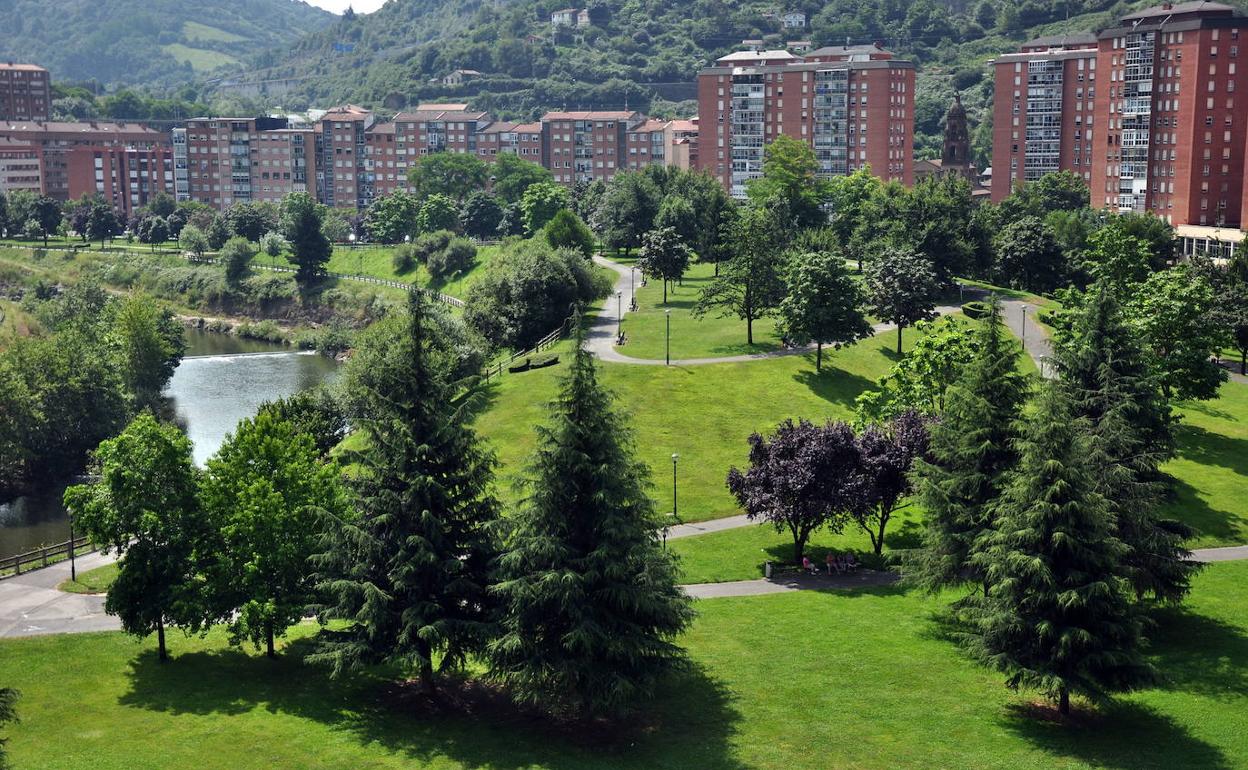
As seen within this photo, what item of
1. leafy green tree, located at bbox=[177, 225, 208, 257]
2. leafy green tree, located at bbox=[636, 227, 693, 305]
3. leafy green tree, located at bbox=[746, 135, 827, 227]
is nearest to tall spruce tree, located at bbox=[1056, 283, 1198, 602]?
leafy green tree, located at bbox=[636, 227, 693, 305]

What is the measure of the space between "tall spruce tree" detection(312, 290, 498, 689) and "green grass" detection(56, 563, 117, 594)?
15794 millimetres

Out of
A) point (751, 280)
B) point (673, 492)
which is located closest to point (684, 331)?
point (751, 280)

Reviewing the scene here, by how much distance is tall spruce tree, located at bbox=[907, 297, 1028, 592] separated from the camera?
45.7 metres

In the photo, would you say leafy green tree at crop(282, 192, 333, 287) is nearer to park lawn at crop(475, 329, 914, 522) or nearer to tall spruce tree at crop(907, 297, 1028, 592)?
park lawn at crop(475, 329, 914, 522)

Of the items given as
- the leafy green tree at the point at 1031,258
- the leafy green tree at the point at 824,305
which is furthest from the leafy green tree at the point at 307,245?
the leafy green tree at the point at 824,305

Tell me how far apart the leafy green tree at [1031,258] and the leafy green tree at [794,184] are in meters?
20.4

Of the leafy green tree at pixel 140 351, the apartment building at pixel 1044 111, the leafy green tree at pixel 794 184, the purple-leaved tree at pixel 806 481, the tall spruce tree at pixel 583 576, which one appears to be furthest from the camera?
the apartment building at pixel 1044 111

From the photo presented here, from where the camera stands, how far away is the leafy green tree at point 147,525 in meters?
42.2

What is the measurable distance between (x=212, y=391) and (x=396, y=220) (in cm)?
5731

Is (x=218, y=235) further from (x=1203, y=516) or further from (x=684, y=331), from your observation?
(x=1203, y=516)

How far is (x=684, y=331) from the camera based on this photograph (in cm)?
8988

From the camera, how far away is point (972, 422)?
47.1m

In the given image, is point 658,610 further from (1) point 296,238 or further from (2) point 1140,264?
(1) point 296,238

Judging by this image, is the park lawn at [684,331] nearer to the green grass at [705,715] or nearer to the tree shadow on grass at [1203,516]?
the tree shadow on grass at [1203,516]
